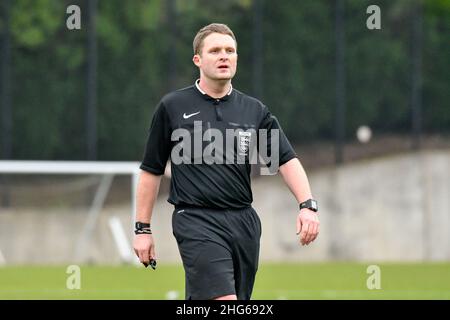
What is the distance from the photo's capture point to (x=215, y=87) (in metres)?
7.31

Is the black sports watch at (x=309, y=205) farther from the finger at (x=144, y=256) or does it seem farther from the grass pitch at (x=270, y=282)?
the grass pitch at (x=270, y=282)

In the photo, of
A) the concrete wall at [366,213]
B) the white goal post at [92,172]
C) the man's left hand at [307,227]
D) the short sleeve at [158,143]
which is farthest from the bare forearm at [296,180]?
the concrete wall at [366,213]

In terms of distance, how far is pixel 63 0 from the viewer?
20.7 m

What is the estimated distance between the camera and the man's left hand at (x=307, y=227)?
22.9ft

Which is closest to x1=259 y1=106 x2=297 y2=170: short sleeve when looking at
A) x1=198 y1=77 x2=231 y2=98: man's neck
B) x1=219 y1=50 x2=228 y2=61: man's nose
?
x1=198 y1=77 x2=231 y2=98: man's neck

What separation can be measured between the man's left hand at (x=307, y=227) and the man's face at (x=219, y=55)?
906mm

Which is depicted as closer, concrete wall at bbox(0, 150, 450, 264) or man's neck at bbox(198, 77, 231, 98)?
man's neck at bbox(198, 77, 231, 98)

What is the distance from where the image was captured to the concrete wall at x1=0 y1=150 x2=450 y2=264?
21203 millimetres

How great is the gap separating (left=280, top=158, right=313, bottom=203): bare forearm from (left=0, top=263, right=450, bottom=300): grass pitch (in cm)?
624

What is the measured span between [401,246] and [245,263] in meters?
14.5

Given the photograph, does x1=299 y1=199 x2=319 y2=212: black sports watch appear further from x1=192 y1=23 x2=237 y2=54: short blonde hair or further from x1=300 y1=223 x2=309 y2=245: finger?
x1=192 y1=23 x2=237 y2=54: short blonde hair

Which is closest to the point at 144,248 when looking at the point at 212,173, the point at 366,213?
the point at 212,173

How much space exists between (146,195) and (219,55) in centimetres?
92

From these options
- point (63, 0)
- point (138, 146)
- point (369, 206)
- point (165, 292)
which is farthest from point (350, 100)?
point (165, 292)
